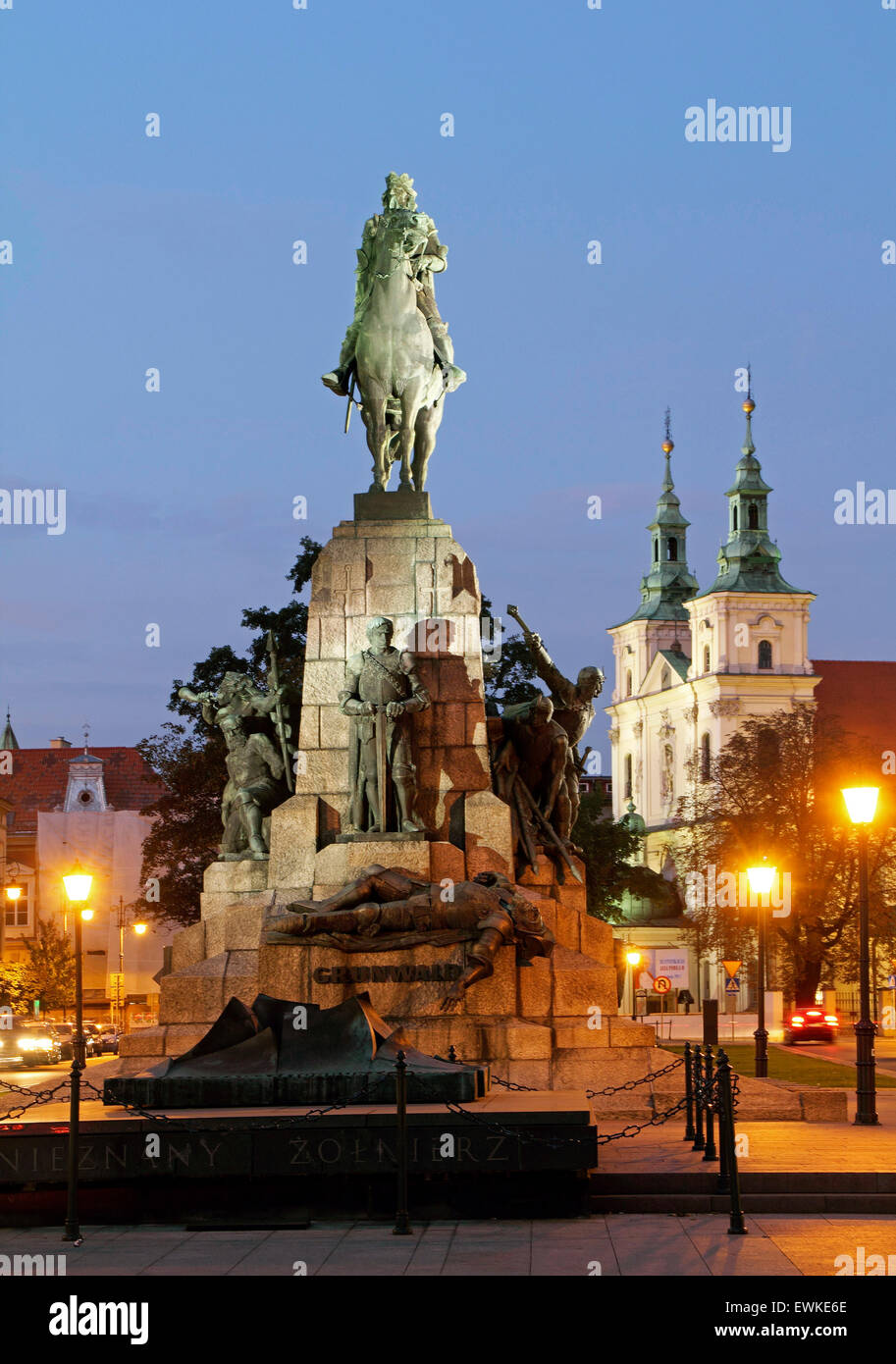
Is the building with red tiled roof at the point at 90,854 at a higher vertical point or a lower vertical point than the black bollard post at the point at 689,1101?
higher

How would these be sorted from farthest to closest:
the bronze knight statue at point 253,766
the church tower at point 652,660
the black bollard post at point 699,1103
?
the church tower at point 652,660 → the bronze knight statue at point 253,766 → the black bollard post at point 699,1103

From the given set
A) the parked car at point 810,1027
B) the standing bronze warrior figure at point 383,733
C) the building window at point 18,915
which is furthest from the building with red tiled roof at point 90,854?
the standing bronze warrior figure at point 383,733

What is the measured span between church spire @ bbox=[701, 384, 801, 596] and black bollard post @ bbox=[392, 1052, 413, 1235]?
10174 cm

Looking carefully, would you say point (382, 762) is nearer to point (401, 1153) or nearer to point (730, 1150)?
point (401, 1153)

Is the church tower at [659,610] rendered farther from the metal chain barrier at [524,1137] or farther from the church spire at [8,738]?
the metal chain barrier at [524,1137]

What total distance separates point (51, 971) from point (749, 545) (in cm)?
5947

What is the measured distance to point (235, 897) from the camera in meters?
20.9

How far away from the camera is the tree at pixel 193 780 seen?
41.5 m

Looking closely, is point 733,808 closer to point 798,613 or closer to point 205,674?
point 205,674

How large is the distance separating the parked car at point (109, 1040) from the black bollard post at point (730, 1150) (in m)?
20.7

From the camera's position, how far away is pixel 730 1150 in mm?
12977

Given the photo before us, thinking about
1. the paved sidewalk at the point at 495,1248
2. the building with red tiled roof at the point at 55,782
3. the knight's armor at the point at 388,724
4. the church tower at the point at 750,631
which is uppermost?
the church tower at the point at 750,631

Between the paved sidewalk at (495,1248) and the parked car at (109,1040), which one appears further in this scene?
the parked car at (109,1040)
